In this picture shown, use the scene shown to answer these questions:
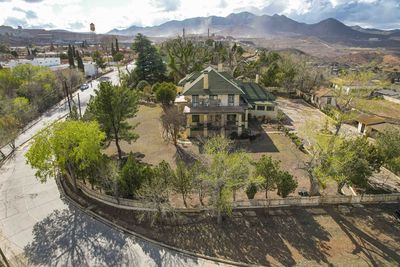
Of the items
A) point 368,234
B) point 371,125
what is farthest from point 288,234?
point 371,125

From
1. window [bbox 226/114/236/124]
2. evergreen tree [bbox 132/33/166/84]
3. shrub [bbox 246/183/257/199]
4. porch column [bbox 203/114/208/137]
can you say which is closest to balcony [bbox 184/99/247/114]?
porch column [bbox 203/114/208/137]

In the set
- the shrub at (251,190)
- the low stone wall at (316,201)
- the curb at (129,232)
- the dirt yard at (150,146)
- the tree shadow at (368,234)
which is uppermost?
the shrub at (251,190)

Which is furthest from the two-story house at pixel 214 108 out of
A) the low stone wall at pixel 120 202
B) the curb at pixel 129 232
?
the curb at pixel 129 232

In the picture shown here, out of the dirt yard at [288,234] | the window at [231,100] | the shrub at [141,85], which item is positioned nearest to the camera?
the dirt yard at [288,234]

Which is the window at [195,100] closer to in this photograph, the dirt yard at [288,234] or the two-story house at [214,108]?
the two-story house at [214,108]

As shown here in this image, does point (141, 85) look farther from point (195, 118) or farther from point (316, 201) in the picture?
point (316, 201)

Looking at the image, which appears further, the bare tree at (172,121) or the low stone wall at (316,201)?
the bare tree at (172,121)

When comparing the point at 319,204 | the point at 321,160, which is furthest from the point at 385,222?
the point at 321,160
